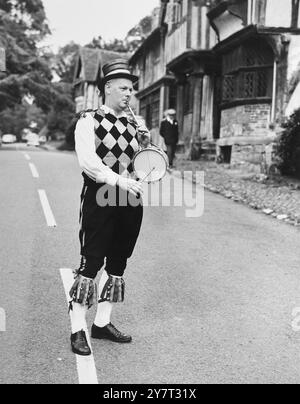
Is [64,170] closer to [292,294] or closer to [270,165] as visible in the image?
[270,165]

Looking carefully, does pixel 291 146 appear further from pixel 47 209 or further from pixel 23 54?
pixel 23 54

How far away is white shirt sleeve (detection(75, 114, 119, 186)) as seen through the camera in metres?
3.82

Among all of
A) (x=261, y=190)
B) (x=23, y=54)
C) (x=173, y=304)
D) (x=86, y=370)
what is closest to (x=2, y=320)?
(x=86, y=370)

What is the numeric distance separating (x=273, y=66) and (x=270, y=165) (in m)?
4.48

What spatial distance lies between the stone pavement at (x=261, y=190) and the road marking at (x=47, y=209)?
3.86m

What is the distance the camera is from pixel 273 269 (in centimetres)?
669

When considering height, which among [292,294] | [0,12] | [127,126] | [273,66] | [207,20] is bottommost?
[292,294]

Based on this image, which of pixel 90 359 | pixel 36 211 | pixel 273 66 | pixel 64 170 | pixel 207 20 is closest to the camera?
pixel 90 359

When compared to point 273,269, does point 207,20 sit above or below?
above

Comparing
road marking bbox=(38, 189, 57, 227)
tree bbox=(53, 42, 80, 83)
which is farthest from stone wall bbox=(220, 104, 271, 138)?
tree bbox=(53, 42, 80, 83)

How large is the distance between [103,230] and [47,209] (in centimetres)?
643

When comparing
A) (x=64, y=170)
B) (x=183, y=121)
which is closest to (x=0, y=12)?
(x=183, y=121)

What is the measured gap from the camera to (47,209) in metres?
10.2
